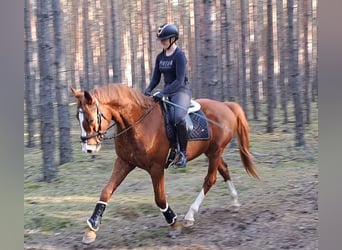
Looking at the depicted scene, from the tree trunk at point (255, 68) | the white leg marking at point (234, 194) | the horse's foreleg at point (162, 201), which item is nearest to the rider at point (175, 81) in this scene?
the horse's foreleg at point (162, 201)

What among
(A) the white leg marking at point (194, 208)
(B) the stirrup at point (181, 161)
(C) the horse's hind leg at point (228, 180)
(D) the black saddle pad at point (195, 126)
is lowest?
(A) the white leg marking at point (194, 208)

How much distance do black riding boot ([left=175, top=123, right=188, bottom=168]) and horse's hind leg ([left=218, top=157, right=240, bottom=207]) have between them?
220mm

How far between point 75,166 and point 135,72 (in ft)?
2.17

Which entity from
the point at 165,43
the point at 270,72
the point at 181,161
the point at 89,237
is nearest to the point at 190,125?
the point at 181,161

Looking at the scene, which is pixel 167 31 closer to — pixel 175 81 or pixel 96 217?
pixel 175 81

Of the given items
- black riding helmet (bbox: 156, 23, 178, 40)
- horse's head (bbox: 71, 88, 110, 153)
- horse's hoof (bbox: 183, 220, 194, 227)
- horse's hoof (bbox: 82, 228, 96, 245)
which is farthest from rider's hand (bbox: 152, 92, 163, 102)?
horse's hoof (bbox: 82, 228, 96, 245)

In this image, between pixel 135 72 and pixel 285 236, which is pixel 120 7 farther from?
pixel 285 236

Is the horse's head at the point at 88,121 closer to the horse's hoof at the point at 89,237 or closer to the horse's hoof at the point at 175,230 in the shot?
the horse's hoof at the point at 89,237

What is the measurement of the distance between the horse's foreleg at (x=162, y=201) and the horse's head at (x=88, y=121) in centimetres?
39

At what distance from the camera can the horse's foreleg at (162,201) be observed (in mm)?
2941

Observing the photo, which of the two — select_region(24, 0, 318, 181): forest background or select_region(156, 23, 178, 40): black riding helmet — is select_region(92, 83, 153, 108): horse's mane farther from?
select_region(156, 23, 178, 40): black riding helmet

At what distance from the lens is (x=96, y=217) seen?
2.90 metres

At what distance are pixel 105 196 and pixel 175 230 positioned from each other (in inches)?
16.0
